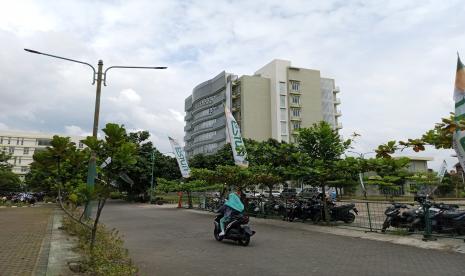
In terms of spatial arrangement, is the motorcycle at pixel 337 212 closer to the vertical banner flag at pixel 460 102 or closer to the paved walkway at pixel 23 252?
the paved walkway at pixel 23 252

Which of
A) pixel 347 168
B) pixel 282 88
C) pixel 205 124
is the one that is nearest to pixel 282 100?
pixel 282 88

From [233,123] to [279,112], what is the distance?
172ft

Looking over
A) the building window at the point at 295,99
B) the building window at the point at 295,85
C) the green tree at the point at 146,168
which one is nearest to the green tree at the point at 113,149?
the green tree at the point at 146,168

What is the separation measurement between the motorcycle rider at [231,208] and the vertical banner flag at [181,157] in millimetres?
15375

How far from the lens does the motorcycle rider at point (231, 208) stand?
10734 mm

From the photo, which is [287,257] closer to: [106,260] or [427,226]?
[106,260]

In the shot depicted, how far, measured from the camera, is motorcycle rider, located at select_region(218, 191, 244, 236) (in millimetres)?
10734

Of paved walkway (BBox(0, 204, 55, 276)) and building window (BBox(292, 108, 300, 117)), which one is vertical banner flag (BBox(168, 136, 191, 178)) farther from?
building window (BBox(292, 108, 300, 117))

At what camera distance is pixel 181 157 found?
2722cm

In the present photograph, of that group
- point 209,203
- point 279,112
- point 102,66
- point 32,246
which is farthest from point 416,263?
point 279,112

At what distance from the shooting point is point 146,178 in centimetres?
4241

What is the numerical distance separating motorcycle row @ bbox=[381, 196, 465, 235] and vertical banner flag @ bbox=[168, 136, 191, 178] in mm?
16058

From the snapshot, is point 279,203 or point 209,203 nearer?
point 279,203

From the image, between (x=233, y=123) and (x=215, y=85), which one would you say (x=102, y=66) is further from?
(x=215, y=85)
